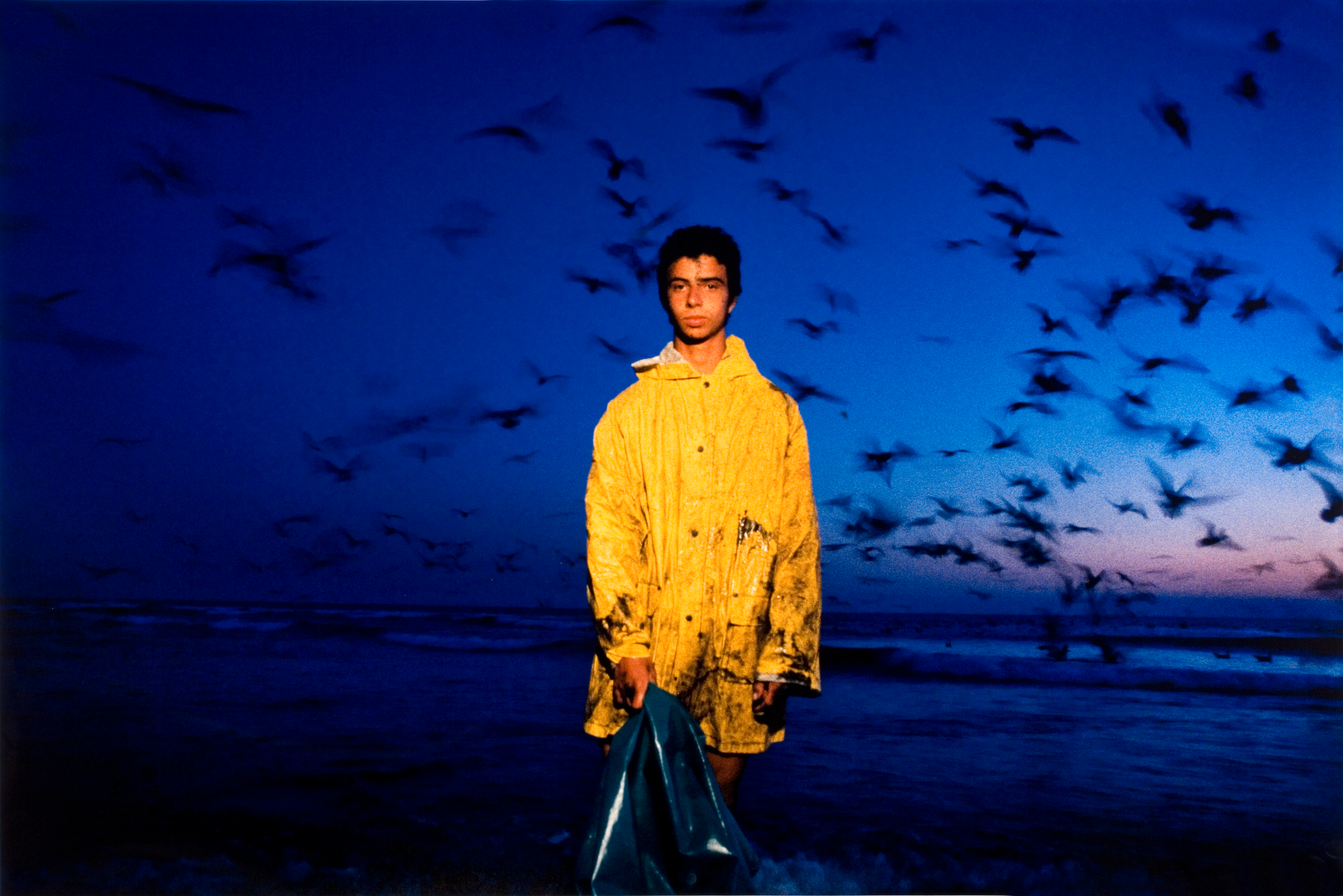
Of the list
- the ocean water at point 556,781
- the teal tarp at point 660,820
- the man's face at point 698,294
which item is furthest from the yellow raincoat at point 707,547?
the ocean water at point 556,781

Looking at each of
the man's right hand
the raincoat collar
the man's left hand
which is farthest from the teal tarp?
the raincoat collar

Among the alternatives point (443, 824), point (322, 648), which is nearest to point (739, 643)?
point (443, 824)

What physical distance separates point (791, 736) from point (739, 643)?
405 centimetres

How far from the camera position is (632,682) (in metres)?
2.40

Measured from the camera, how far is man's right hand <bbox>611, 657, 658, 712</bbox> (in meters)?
2.38

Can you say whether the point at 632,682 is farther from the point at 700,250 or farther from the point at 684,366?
the point at 700,250

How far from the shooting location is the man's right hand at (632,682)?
2383mm

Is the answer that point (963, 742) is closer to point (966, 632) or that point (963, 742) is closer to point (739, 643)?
point (739, 643)

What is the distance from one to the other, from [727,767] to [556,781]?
2.78 metres

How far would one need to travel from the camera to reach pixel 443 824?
4.25 m

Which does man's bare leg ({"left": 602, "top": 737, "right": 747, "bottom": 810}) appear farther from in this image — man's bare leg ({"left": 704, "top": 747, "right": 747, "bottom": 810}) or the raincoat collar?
the raincoat collar

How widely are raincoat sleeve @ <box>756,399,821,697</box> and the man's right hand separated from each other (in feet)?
1.21

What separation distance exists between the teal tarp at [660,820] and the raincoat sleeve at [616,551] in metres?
0.22

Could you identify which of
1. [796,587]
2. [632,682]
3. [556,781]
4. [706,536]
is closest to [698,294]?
[706,536]
